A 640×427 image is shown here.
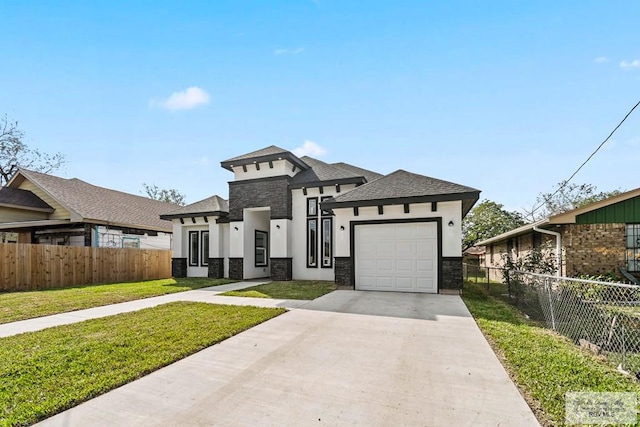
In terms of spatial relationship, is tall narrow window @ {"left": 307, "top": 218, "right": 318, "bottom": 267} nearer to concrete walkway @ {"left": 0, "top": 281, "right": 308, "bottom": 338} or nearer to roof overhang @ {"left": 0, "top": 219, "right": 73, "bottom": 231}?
concrete walkway @ {"left": 0, "top": 281, "right": 308, "bottom": 338}

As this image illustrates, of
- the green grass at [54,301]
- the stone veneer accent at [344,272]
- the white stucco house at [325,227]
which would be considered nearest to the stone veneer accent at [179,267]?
the white stucco house at [325,227]

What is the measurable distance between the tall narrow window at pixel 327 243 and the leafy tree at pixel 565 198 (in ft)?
96.2

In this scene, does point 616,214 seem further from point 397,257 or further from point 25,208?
point 25,208

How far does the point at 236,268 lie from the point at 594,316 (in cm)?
1243

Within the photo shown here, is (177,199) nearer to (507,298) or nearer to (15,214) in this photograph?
(15,214)

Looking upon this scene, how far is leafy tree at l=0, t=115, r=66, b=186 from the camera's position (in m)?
24.3

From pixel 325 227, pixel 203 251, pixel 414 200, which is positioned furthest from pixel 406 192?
pixel 203 251

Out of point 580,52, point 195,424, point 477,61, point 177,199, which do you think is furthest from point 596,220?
point 177,199

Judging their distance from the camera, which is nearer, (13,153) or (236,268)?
(236,268)

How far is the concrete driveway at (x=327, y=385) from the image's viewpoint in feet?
9.27

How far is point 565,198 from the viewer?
34.0 m

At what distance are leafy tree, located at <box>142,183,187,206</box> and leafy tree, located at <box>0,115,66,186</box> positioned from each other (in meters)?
18.1

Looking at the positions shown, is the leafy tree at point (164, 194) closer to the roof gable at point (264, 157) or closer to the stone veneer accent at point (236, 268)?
the roof gable at point (264, 157)

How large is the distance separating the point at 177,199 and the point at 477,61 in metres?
45.3
